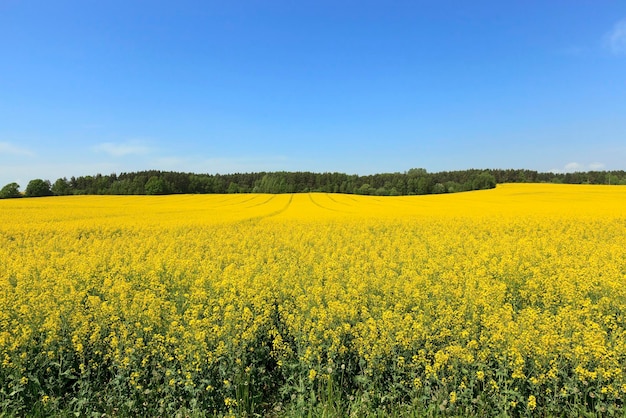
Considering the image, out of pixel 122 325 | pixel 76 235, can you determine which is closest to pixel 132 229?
pixel 76 235

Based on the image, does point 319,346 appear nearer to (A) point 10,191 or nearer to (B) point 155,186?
(B) point 155,186

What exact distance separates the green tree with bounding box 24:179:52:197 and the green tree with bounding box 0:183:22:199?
1.52 metres

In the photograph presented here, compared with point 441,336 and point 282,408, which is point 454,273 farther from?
point 282,408

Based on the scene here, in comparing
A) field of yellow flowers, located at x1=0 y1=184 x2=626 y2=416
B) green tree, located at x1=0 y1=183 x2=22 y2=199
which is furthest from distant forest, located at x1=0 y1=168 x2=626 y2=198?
field of yellow flowers, located at x1=0 y1=184 x2=626 y2=416

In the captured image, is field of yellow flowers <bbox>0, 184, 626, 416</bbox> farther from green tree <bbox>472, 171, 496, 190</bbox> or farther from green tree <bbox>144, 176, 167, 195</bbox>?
green tree <bbox>472, 171, 496, 190</bbox>

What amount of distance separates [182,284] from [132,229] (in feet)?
40.3

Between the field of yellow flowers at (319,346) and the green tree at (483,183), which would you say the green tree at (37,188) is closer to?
the field of yellow flowers at (319,346)

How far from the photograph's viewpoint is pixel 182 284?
7.60 metres

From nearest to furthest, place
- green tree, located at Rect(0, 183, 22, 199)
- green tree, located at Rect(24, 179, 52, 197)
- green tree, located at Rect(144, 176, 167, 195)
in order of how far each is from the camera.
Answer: green tree, located at Rect(0, 183, 22, 199) < green tree, located at Rect(24, 179, 52, 197) < green tree, located at Rect(144, 176, 167, 195)

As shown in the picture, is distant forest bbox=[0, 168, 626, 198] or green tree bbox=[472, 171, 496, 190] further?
green tree bbox=[472, 171, 496, 190]

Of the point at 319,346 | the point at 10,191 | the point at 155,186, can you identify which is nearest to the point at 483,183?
the point at 155,186

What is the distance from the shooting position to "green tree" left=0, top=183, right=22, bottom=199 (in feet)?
202

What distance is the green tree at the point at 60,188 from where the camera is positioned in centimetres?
7125

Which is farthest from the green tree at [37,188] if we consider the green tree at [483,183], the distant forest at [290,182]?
the green tree at [483,183]
